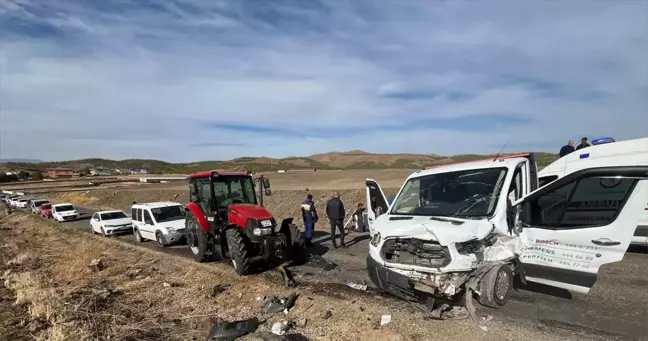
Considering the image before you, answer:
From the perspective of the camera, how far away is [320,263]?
32.4 feet

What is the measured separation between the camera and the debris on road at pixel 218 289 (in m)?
7.55

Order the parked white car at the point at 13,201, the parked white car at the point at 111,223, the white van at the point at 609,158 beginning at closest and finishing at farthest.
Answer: the white van at the point at 609,158, the parked white car at the point at 111,223, the parked white car at the point at 13,201

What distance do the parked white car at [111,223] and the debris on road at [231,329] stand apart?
47.1 ft

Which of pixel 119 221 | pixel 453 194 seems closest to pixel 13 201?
pixel 119 221

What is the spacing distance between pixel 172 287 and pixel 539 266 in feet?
22.6

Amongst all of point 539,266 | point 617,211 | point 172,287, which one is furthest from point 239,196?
point 617,211

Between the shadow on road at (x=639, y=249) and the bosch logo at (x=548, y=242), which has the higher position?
the bosch logo at (x=548, y=242)

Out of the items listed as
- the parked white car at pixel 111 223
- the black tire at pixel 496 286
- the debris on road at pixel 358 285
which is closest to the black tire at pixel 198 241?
Answer: the debris on road at pixel 358 285

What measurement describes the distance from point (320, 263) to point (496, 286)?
5394 millimetres

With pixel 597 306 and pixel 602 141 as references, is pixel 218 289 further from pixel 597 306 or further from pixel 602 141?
pixel 602 141

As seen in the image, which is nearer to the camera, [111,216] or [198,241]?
[198,241]

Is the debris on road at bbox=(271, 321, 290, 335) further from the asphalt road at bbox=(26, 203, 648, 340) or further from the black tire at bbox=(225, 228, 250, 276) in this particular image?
the black tire at bbox=(225, 228, 250, 276)

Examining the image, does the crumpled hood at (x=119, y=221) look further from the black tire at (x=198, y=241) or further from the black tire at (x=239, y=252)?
the black tire at (x=239, y=252)

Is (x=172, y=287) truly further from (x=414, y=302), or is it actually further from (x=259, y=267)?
(x=414, y=302)
